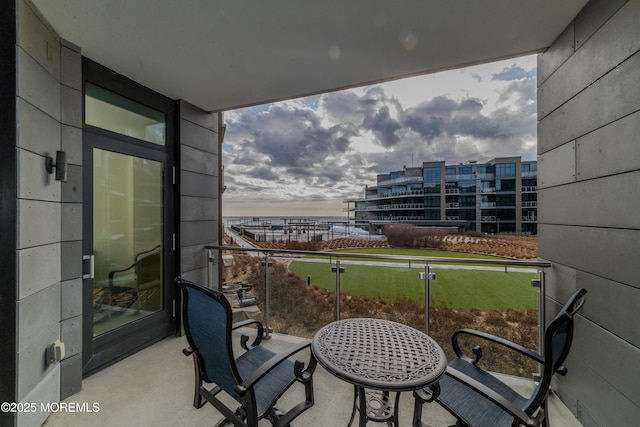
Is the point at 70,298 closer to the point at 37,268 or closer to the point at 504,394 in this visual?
the point at 37,268

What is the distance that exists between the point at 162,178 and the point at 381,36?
299 centimetres

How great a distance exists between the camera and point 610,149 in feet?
5.09

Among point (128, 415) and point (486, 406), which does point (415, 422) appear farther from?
point (128, 415)

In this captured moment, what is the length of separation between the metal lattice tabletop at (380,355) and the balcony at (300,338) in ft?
2.55

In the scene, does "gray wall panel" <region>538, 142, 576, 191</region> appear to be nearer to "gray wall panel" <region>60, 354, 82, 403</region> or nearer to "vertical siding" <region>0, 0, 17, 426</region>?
"vertical siding" <region>0, 0, 17, 426</region>

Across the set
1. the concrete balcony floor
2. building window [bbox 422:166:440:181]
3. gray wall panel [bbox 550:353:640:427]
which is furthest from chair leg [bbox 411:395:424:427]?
building window [bbox 422:166:440:181]

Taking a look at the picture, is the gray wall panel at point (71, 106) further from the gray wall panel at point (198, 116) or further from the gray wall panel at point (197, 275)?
the gray wall panel at point (197, 275)

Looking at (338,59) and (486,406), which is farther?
(338,59)

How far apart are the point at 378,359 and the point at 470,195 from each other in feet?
125

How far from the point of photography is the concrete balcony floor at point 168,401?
5.91 ft

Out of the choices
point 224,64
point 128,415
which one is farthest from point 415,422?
point 224,64

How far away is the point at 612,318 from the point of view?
153cm

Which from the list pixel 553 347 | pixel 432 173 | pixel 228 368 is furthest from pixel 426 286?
pixel 432 173

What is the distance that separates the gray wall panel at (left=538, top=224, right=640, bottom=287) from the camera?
4.61ft
